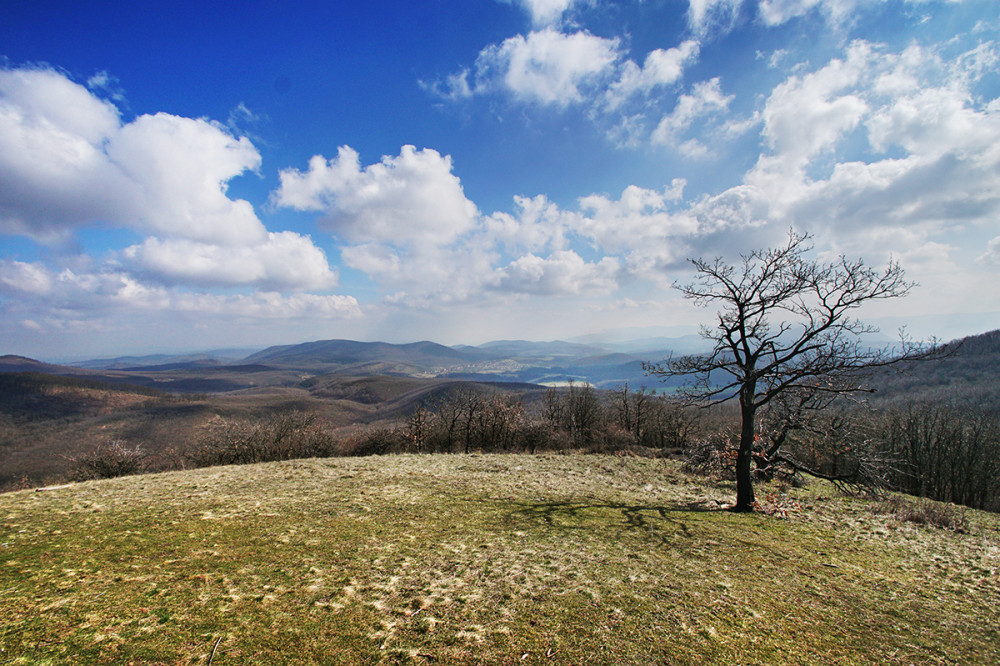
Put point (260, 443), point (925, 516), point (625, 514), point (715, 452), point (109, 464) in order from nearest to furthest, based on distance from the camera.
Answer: point (625, 514), point (925, 516), point (715, 452), point (109, 464), point (260, 443)

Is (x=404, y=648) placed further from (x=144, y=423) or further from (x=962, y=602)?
(x=144, y=423)

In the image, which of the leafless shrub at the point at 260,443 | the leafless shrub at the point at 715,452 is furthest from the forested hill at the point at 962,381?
the leafless shrub at the point at 260,443

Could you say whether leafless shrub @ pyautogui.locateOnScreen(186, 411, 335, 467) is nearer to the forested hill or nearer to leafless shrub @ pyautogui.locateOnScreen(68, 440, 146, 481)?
leafless shrub @ pyautogui.locateOnScreen(68, 440, 146, 481)

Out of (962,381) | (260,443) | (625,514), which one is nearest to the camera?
(625,514)

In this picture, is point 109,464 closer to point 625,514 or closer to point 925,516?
point 625,514

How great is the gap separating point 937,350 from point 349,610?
1651cm

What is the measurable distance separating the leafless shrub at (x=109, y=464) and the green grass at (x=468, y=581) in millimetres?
29353

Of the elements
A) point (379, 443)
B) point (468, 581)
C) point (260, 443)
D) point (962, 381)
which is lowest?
point (379, 443)

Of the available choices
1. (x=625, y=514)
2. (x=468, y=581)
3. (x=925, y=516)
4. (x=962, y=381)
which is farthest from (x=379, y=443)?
(x=962, y=381)

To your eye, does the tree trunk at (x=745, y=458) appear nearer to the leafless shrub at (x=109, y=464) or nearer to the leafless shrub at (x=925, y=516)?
the leafless shrub at (x=925, y=516)

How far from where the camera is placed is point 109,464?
3584cm

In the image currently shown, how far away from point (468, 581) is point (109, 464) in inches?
1834

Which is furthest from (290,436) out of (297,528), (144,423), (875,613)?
(144,423)

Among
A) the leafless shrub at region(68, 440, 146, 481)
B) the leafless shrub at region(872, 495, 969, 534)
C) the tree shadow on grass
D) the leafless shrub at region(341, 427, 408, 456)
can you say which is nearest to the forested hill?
the leafless shrub at region(872, 495, 969, 534)
